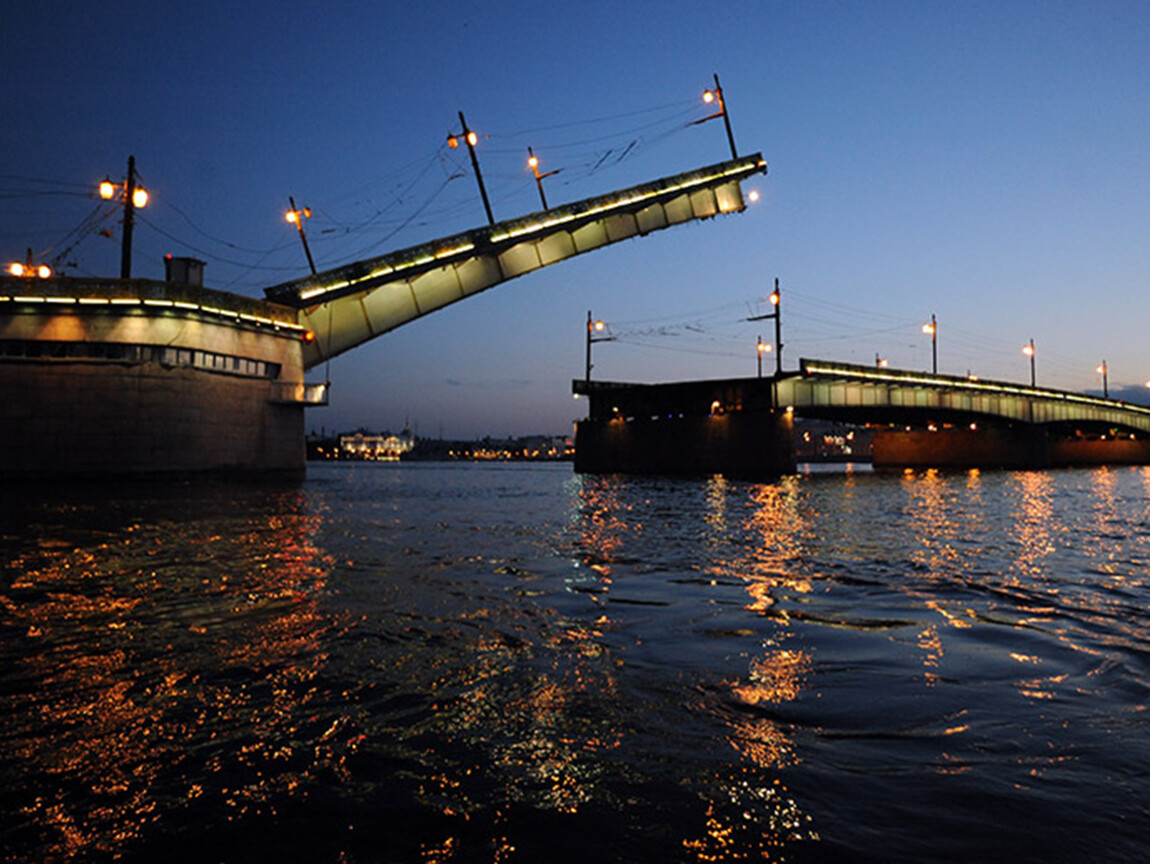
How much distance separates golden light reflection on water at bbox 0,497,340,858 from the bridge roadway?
55.4m

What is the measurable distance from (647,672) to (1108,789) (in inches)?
103

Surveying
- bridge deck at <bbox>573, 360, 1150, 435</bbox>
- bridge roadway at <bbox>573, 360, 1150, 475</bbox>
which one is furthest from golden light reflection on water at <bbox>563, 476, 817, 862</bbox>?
bridge deck at <bbox>573, 360, 1150, 435</bbox>

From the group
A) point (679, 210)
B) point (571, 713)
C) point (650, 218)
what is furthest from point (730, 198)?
point (571, 713)

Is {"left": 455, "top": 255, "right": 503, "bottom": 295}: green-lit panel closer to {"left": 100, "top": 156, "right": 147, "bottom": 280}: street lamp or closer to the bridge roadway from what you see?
{"left": 100, "top": 156, "right": 147, "bottom": 280}: street lamp

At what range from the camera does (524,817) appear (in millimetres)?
2867

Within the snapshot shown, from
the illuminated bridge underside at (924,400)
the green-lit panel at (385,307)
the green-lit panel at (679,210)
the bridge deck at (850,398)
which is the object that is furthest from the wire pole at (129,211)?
the illuminated bridge underside at (924,400)

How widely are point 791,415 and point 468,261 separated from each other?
101 ft

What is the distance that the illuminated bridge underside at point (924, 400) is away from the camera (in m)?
62.0

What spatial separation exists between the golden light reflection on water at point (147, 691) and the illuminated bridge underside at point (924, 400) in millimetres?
56525

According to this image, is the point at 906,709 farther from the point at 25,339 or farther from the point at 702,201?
the point at 702,201

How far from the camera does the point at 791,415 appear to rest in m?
61.1

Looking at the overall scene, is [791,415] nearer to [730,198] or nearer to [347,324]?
[730,198]

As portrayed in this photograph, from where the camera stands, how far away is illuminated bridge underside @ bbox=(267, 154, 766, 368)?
42.2 metres

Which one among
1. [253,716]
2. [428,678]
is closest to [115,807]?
[253,716]
